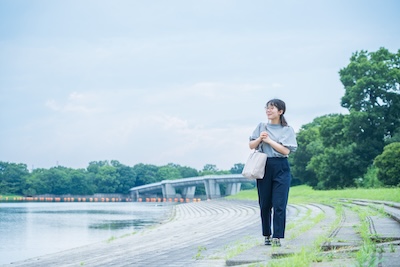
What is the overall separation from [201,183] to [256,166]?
346ft

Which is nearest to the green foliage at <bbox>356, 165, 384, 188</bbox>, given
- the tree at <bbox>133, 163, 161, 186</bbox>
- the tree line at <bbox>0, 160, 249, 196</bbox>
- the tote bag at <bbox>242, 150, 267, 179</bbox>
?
the tote bag at <bbox>242, 150, 267, 179</bbox>

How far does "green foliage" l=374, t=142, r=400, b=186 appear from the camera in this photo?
30.0m

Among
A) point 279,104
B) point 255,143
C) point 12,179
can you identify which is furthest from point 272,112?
point 12,179

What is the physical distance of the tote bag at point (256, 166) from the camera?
596cm

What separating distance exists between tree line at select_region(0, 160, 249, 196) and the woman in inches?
5384

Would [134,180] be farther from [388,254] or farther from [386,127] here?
[388,254]

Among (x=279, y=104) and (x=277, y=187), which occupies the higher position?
(x=279, y=104)

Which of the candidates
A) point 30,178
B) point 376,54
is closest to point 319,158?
point 376,54

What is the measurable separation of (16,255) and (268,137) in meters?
7.61

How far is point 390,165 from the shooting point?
30188 millimetres

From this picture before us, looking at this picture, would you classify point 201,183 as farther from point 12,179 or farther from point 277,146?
point 277,146

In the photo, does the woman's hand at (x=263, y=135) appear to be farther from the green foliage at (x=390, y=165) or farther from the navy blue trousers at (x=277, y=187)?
the green foliage at (x=390, y=165)

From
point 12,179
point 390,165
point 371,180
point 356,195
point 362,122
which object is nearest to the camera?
point 356,195

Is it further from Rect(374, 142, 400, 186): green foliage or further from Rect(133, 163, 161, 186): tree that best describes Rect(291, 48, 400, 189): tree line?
Rect(133, 163, 161, 186): tree
